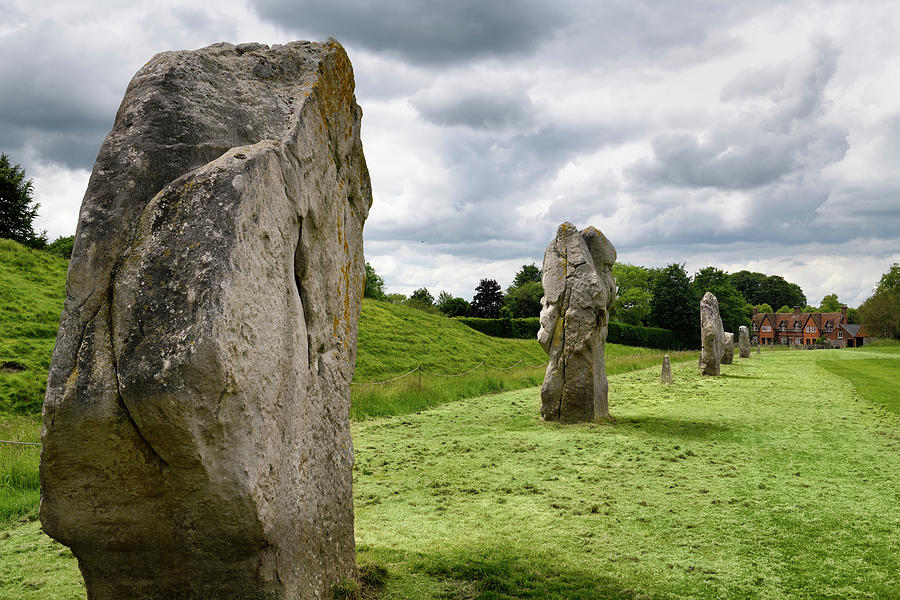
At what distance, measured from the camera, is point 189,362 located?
9.28 ft

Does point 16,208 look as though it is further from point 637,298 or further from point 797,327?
point 797,327

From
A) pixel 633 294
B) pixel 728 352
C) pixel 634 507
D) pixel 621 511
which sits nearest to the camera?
pixel 621 511

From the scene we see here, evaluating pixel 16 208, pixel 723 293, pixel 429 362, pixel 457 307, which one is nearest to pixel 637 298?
pixel 723 293

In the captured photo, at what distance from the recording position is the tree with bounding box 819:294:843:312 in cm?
11654

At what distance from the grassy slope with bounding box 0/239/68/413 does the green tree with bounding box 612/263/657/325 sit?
206 ft

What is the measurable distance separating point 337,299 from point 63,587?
2813mm

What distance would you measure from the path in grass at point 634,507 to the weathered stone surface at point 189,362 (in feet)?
5.35

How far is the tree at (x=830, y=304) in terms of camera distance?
11654cm

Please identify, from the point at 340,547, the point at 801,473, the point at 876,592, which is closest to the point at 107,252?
the point at 340,547

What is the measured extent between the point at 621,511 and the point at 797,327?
107 m

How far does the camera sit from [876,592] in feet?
15.2

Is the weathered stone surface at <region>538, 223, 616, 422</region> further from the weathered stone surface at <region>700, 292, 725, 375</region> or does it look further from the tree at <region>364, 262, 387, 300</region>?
the tree at <region>364, 262, 387, 300</region>

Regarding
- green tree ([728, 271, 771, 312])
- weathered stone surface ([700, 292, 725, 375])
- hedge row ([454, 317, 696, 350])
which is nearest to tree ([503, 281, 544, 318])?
hedge row ([454, 317, 696, 350])

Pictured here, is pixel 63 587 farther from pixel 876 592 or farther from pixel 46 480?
pixel 876 592
